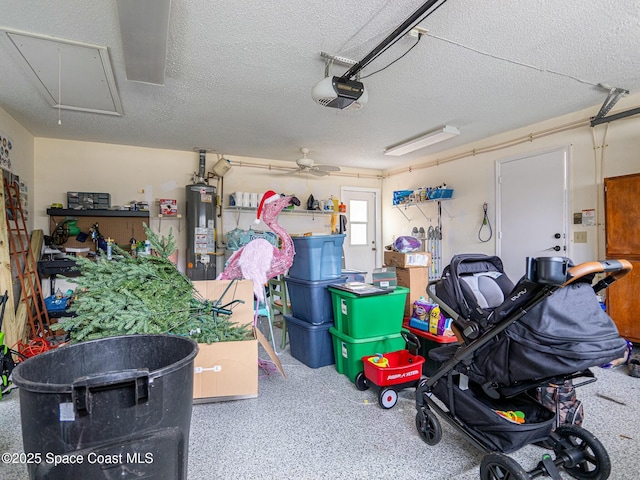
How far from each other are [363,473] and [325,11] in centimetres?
255

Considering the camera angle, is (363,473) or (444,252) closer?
(363,473)

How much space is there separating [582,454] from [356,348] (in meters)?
1.42

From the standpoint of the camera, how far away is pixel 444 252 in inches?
211

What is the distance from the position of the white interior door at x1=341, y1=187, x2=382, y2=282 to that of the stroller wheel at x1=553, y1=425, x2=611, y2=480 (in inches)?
199

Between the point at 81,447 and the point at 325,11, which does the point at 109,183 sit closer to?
the point at 325,11

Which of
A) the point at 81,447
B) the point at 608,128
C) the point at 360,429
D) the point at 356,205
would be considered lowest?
the point at 360,429

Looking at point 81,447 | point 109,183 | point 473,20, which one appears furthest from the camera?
point 109,183

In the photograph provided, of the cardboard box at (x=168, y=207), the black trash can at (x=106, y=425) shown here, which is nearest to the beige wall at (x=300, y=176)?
the cardboard box at (x=168, y=207)

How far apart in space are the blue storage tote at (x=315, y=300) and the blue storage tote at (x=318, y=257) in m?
0.05

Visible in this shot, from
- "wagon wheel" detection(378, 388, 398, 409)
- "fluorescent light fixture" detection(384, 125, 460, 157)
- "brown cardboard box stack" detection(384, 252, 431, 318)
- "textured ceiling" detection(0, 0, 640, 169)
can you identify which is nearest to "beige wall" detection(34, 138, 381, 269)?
"textured ceiling" detection(0, 0, 640, 169)

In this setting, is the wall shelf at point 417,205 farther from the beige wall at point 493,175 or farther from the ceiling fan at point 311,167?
the ceiling fan at point 311,167

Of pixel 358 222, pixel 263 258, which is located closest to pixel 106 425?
pixel 263 258

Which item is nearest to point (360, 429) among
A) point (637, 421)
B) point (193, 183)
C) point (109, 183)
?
point (637, 421)

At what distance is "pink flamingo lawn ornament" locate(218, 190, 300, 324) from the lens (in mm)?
2846
